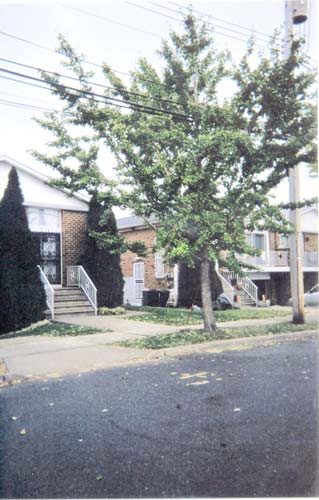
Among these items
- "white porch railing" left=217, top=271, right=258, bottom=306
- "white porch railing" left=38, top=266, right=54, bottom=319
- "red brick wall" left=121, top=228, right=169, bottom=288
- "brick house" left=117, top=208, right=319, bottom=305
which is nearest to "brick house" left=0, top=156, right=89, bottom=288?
"white porch railing" left=38, top=266, right=54, bottom=319

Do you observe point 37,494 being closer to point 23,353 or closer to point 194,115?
point 23,353

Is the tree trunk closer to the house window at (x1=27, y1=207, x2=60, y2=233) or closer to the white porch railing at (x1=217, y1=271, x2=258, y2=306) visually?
the house window at (x1=27, y1=207, x2=60, y2=233)

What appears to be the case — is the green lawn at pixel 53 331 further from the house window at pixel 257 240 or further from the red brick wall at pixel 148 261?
the house window at pixel 257 240

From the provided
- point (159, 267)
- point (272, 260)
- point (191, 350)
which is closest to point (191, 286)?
point (159, 267)

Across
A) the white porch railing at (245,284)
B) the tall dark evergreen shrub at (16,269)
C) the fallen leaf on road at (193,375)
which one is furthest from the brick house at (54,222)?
the fallen leaf on road at (193,375)

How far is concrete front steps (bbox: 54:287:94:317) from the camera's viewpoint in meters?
16.5

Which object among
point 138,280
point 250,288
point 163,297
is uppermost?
point 138,280

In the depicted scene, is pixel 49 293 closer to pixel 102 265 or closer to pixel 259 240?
pixel 102 265

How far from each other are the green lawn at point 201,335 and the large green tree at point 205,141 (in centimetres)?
55

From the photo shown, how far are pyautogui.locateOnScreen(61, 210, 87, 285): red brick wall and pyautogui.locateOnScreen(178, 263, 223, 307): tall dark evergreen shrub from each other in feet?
18.1

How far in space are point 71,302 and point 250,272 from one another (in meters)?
12.3

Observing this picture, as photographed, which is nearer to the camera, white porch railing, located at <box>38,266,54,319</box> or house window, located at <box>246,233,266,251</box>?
white porch railing, located at <box>38,266,54,319</box>

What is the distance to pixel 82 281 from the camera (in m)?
18.2

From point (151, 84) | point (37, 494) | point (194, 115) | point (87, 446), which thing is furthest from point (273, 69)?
point (37, 494)
